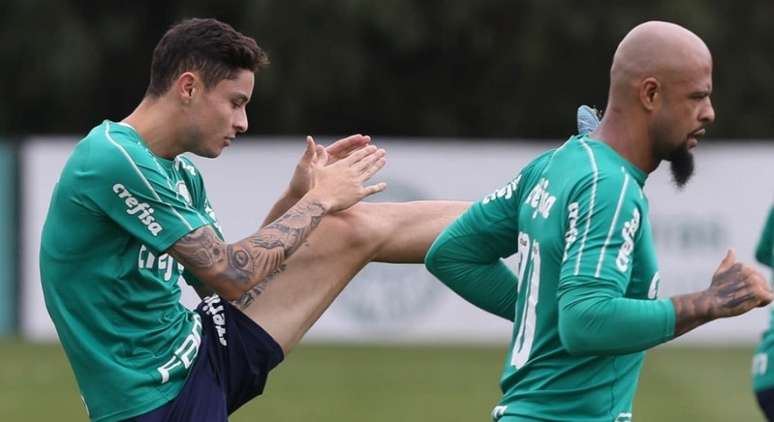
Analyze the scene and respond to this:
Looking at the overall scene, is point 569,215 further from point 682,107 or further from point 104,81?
point 104,81

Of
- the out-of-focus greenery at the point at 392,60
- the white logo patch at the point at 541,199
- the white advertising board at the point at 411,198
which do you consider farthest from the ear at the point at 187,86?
the out-of-focus greenery at the point at 392,60

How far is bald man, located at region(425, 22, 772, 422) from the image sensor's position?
13.5 feet

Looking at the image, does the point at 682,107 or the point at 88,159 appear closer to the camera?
the point at 682,107

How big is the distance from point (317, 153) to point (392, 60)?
→ 52.8 ft

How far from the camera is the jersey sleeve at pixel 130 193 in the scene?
17.2 feet

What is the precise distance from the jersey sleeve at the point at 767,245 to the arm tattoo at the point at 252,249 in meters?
2.48

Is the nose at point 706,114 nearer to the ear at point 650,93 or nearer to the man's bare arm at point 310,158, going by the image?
the ear at point 650,93

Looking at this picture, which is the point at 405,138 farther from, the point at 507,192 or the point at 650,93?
the point at 650,93

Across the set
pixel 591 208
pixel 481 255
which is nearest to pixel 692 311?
pixel 591 208

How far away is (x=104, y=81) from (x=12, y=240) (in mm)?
6179

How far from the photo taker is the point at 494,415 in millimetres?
4555

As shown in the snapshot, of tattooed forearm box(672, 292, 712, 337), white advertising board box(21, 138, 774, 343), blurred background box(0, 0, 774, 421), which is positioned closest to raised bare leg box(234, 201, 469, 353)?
tattooed forearm box(672, 292, 712, 337)

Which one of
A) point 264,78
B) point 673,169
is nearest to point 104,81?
point 264,78

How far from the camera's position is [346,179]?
18.5ft
